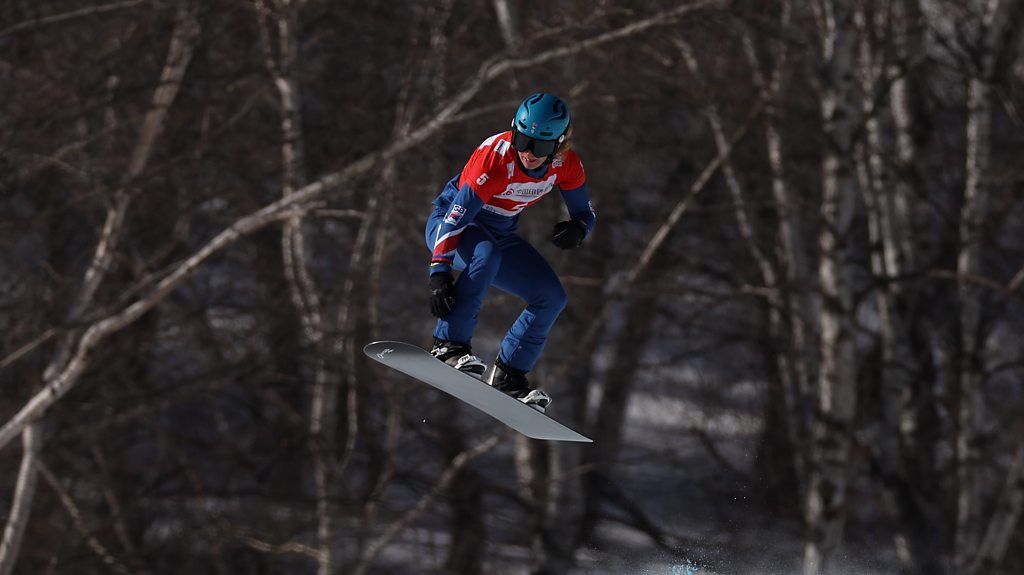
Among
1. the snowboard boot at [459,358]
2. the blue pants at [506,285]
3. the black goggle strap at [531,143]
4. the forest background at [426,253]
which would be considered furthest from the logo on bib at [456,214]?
the forest background at [426,253]

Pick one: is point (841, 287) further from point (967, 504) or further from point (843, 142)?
point (967, 504)

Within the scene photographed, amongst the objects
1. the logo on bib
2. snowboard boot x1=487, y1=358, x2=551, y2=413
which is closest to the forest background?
snowboard boot x1=487, y1=358, x2=551, y2=413

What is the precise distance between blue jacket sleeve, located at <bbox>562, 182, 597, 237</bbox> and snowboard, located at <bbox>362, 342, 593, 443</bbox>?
83 cm

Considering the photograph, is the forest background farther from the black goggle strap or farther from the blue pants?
the black goggle strap

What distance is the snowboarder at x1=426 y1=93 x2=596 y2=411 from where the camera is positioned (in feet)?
16.4

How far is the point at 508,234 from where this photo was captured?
561 centimetres

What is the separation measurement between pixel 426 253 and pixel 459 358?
9.32 metres

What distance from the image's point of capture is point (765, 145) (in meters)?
17.0

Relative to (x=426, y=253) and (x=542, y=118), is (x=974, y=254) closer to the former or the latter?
(x=426, y=253)

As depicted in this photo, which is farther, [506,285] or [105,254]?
[105,254]

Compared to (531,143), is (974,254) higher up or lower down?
higher up

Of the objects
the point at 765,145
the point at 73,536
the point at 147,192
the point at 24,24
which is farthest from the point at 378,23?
the point at 73,536

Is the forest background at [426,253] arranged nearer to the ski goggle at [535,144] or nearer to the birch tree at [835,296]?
the birch tree at [835,296]

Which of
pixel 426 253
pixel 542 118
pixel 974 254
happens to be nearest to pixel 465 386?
pixel 542 118
